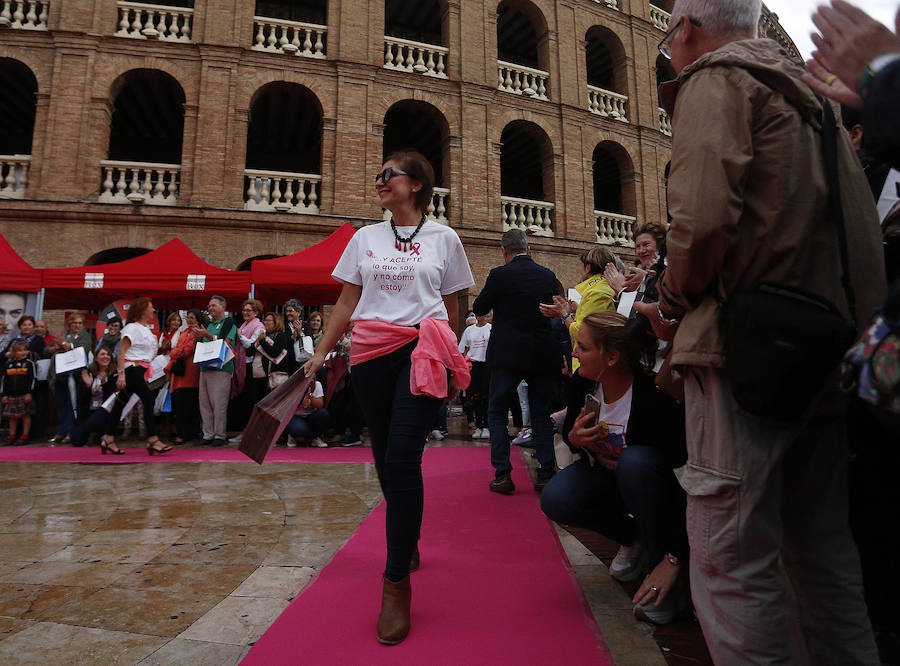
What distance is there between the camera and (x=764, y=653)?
1.18 meters

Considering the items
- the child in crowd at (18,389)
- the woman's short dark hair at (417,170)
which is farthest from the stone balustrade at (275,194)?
the woman's short dark hair at (417,170)

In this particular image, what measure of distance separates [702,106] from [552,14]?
15.7m

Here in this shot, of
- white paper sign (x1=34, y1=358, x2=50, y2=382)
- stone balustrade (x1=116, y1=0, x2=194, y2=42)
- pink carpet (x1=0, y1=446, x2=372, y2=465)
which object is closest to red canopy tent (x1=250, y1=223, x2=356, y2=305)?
pink carpet (x1=0, y1=446, x2=372, y2=465)

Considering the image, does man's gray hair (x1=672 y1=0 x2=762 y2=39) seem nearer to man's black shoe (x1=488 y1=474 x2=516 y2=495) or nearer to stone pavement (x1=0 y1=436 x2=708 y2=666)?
stone pavement (x1=0 y1=436 x2=708 y2=666)

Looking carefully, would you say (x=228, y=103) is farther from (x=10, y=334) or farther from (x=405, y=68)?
(x=10, y=334)

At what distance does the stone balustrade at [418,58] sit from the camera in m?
12.9

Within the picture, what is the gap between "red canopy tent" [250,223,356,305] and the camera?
26.8 feet

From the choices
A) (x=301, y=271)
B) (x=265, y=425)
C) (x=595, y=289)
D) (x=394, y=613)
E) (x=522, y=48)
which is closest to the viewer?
(x=394, y=613)

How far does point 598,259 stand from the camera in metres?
3.92

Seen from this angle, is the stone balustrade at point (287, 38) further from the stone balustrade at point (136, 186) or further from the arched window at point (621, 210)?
the arched window at point (621, 210)

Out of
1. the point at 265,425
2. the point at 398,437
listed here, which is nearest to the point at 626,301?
the point at 398,437

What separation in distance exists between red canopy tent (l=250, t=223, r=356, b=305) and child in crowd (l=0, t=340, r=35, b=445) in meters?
3.38

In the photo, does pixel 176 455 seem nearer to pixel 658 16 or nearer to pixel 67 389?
pixel 67 389

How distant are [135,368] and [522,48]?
1546 centimetres
